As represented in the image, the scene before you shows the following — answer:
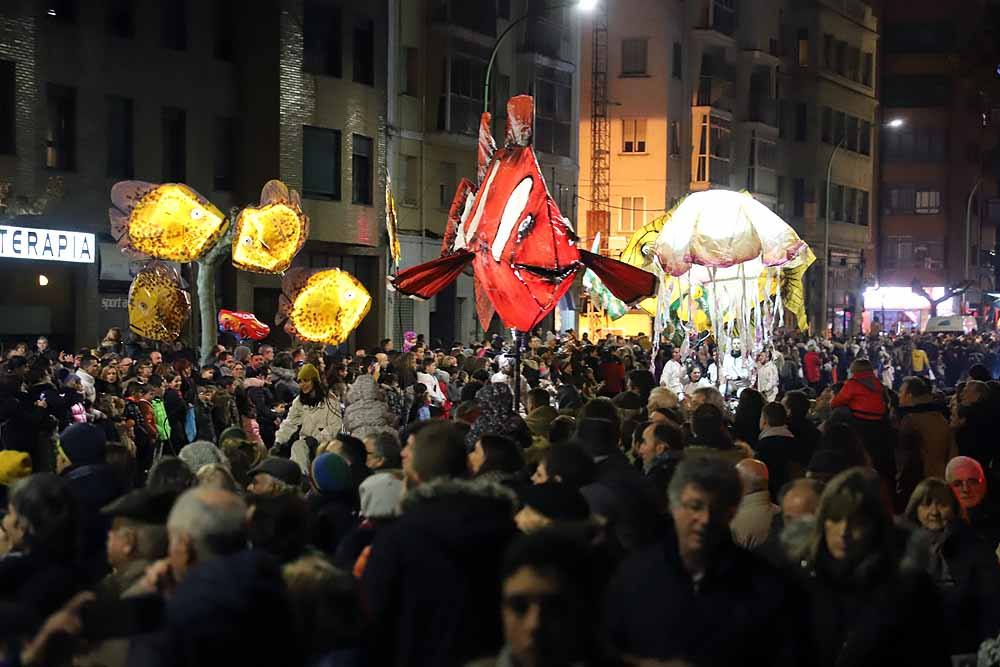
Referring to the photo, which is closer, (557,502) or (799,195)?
(557,502)

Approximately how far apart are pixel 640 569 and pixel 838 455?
3.74 metres

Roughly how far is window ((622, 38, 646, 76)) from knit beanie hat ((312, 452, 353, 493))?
50122mm

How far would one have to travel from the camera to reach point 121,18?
104 ft

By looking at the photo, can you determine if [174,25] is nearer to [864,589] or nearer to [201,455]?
[201,455]

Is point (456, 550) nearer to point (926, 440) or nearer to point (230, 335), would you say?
point (926, 440)

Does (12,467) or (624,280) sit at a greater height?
(624,280)

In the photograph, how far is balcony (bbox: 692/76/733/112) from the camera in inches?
2354

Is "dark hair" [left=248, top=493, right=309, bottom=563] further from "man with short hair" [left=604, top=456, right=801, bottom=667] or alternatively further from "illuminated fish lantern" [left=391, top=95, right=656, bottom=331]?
"illuminated fish lantern" [left=391, top=95, right=656, bottom=331]

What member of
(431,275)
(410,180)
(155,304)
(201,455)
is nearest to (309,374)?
(431,275)

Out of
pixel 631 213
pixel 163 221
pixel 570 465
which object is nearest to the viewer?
pixel 570 465

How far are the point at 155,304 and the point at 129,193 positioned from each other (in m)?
1.64

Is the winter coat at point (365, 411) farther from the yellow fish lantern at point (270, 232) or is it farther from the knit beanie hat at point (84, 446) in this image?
the yellow fish lantern at point (270, 232)

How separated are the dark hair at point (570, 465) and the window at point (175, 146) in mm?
26682

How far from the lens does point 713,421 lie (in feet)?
35.0
